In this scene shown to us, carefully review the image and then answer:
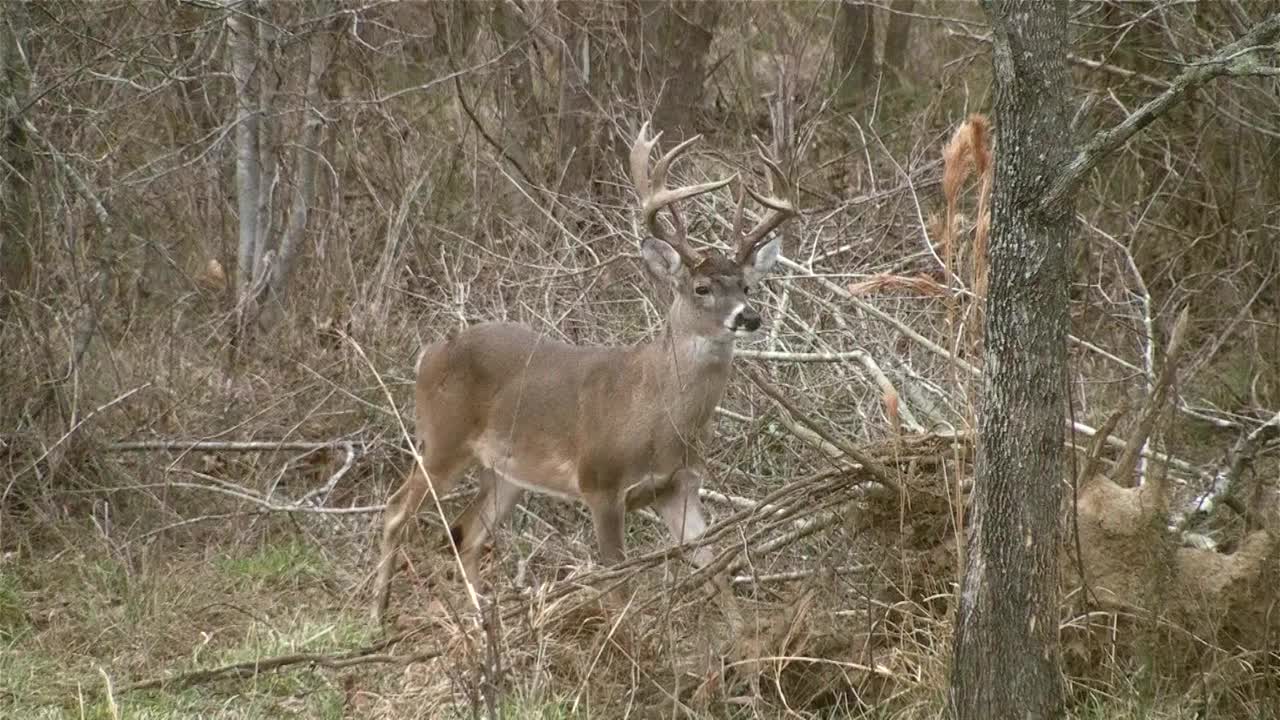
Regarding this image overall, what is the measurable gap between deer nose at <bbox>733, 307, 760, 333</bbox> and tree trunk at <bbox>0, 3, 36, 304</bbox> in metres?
3.46

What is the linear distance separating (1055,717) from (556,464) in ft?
11.3

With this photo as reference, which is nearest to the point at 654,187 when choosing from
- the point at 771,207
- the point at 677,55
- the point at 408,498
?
the point at 771,207

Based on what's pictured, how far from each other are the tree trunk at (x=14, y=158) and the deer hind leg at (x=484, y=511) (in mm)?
2435

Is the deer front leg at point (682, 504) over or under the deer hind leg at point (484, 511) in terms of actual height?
over

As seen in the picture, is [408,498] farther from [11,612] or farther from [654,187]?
[654,187]

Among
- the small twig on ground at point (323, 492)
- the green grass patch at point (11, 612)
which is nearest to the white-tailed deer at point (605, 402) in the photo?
the small twig on ground at point (323, 492)

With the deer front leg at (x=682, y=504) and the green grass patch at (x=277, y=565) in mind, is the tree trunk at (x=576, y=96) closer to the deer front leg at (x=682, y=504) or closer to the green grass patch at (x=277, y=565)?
the green grass patch at (x=277, y=565)

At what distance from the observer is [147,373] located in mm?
8922

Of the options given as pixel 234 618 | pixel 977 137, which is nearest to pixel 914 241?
pixel 234 618

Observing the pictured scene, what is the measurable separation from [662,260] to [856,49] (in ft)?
21.2

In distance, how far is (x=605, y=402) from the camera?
7562 mm

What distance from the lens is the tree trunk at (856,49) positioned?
13336 millimetres

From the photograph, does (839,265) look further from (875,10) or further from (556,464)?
(875,10)

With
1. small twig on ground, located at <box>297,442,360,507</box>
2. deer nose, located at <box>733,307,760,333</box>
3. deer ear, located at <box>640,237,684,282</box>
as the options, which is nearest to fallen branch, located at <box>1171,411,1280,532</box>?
deer nose, located at <box>733,307,760,333</box>
